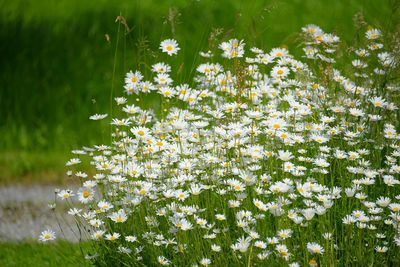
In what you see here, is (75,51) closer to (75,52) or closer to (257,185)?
(75,52)

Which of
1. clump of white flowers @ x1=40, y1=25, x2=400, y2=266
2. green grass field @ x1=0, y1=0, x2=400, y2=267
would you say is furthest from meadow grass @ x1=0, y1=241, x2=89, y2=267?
green grass field @ x1=0, y1=0, x2=400, y2=267

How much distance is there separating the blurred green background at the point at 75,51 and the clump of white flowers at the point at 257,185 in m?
3.36

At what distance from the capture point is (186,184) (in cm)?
358

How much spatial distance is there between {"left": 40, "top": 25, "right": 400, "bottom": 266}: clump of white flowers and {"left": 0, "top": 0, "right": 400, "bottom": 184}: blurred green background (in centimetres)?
336

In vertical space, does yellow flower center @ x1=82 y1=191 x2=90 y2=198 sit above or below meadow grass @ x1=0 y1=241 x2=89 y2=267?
above

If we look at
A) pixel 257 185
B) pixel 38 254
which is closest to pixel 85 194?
pixel 257 185

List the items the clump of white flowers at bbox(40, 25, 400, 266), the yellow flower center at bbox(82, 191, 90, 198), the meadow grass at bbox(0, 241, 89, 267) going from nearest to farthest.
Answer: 1. the clump of white flowers at bbox(40, 25, 400, 266)
2. the yellow flower center at bbox(82, 191, 90, 198)
3. the meadow grass at bbox(0, 241, 89, 267)

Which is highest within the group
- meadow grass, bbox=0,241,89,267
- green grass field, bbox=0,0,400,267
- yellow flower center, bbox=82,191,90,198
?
green grass field, bbox=0,0,400,267

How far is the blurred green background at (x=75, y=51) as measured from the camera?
7660 millimetres

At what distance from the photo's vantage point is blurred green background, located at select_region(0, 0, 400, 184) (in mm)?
7660

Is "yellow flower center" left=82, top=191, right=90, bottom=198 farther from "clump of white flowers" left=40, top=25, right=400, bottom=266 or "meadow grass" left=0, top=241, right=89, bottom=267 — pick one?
"meadow grass" left=0, top=241, right=89, bottom=267

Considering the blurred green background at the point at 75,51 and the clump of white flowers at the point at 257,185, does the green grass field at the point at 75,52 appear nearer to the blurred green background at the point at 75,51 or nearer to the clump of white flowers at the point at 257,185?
the blurred green background at the point at 75,51

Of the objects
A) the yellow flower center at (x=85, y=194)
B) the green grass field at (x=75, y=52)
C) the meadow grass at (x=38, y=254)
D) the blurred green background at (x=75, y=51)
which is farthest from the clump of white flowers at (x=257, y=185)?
Result: the blurred green background at (x=75, y=51)

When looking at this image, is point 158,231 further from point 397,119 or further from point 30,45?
point 30,45
